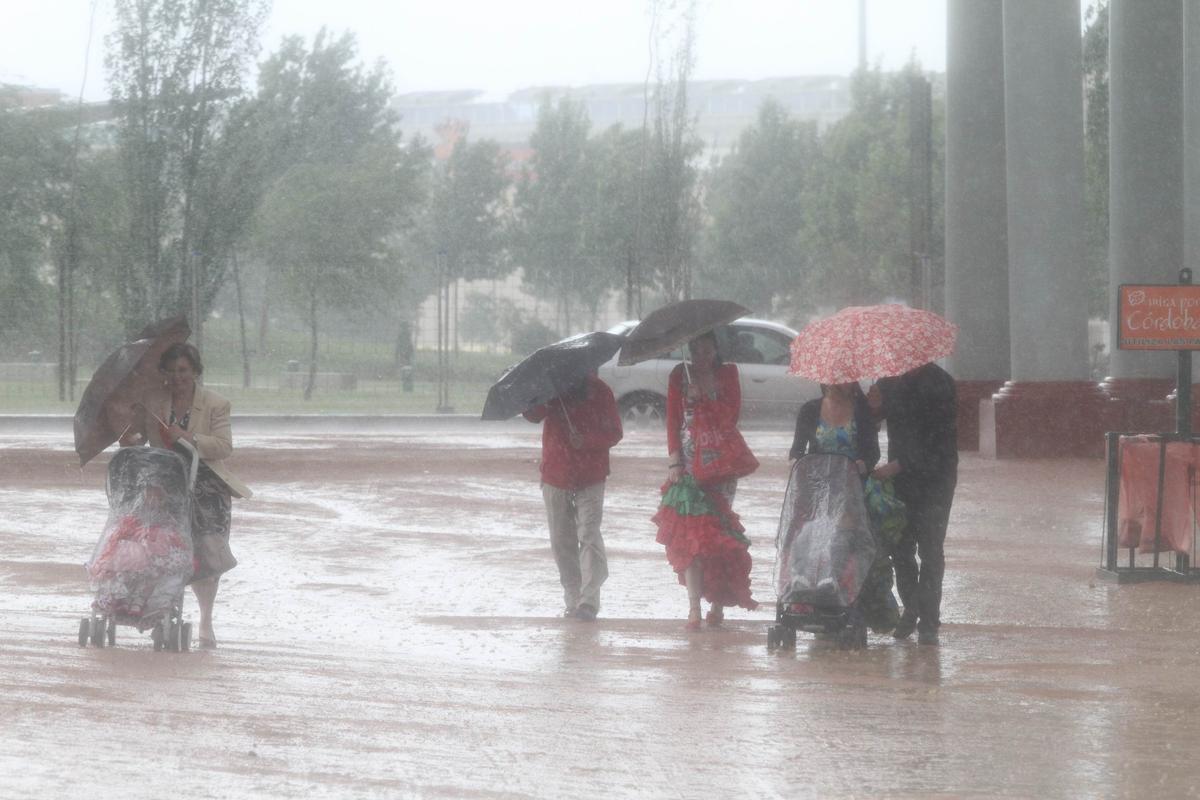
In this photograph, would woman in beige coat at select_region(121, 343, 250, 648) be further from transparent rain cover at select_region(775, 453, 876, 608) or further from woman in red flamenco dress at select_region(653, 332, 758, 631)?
transparent rain cover at select_region(775, 453, 876, 608)

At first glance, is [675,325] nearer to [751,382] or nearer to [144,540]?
Answer: [144,540]

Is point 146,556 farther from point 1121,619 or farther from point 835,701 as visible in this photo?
point 1121,619

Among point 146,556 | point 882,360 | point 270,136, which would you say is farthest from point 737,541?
point 270,136

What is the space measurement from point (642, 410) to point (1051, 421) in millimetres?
6965

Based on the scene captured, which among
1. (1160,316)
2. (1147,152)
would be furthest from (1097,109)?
(1160,316)

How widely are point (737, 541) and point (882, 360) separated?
159 centimetres

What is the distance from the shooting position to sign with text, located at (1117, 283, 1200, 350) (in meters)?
11.3

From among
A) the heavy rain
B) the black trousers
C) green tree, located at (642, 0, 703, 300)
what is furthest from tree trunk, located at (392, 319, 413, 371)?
the black trousers

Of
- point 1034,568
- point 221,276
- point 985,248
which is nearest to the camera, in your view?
point 1034,568

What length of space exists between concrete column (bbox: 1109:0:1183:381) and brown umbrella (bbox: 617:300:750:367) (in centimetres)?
1325

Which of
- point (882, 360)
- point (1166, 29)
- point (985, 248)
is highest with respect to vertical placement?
point (1166, 29)

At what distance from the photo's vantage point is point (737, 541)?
9.35 m

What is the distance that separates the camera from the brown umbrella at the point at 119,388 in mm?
8320

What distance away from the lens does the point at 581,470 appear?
9.73 m
